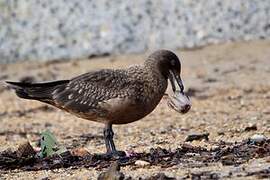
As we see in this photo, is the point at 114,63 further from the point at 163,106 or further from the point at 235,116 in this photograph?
the point at 235,116

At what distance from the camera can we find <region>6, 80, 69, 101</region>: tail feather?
30.8ft

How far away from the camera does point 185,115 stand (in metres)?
12.9

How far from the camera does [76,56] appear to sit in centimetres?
1723

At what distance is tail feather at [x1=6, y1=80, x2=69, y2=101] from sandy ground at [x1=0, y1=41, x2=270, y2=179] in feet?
2.85

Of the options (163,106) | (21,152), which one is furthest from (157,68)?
(163,106)

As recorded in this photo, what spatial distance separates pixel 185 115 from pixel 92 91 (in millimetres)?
3873

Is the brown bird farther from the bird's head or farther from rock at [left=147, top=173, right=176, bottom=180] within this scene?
rock at [left=147, top=173, right=176, bottom=180]

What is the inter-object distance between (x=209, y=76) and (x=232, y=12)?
256 centimetres

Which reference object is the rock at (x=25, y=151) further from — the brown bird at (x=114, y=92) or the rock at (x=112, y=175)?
the rock at (x=112, y=175)

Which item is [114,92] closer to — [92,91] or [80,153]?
[92,91]

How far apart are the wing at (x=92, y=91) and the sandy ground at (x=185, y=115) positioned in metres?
0.77

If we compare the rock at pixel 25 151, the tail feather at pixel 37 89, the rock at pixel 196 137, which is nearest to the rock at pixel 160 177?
the rock at pixel 25 151

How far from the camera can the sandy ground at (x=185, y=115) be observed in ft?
27.1

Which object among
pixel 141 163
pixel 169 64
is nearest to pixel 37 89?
pixel 169 64
